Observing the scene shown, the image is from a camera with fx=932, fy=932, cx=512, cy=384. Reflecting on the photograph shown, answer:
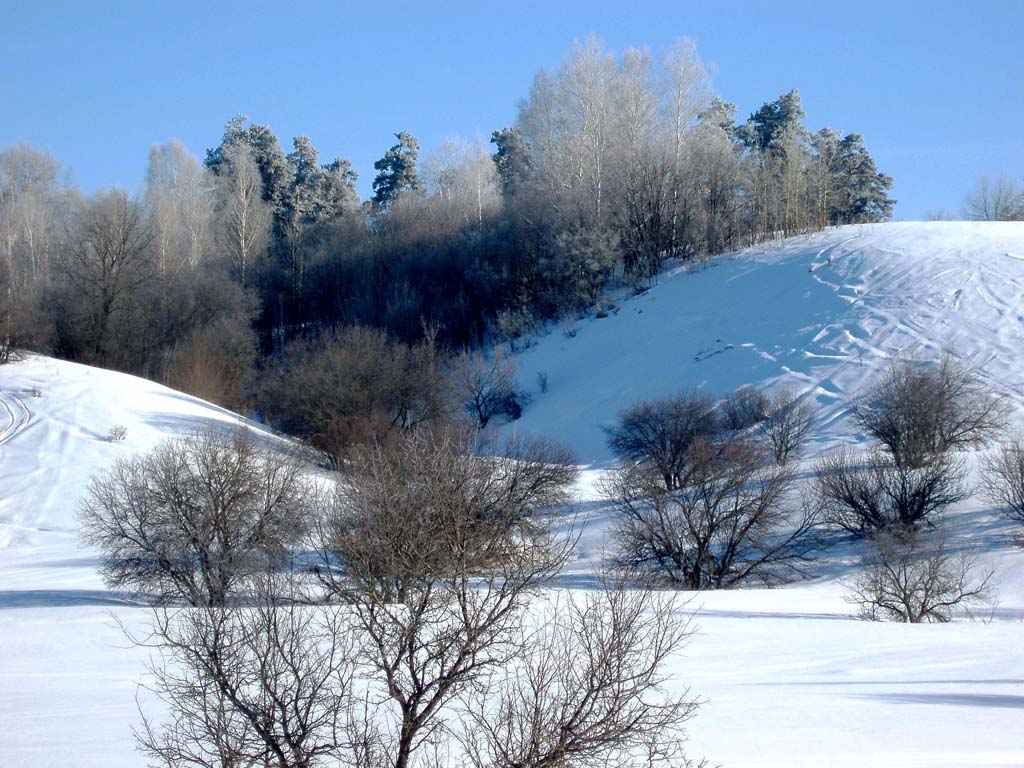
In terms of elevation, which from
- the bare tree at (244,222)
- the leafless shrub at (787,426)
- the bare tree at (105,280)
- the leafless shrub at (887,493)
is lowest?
the leafless shrub at (887,493)

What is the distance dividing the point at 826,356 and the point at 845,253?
8.90 meters

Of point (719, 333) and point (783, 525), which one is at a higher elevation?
point (719, 333)

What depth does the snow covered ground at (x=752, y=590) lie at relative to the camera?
24.9ft

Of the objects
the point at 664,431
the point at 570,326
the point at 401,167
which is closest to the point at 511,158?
the point at 401,167

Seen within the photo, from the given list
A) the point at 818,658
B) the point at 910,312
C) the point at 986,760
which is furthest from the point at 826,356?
the point at 986,760

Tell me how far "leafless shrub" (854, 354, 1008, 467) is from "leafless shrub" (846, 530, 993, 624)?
5.15 m

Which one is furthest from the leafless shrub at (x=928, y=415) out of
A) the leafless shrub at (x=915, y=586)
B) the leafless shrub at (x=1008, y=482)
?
the leafless shrub at (x=915, y=586)

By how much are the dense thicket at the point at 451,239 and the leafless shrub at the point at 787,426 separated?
16945 millimetres

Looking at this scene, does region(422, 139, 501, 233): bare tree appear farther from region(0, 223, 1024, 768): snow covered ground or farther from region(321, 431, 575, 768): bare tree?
region(321, 431, 575, 768): bare tree

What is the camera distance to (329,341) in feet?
119

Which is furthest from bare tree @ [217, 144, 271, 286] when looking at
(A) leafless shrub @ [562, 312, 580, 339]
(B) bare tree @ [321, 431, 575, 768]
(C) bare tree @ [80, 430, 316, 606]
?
(B) bare tree @ [321, 431, 575, 768]

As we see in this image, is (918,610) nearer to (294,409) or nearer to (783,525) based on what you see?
(783,525)

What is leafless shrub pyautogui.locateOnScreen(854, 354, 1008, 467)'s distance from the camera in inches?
949

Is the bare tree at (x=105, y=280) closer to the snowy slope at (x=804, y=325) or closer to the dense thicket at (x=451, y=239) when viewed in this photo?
the dense thicket at (x=451, y=239)
